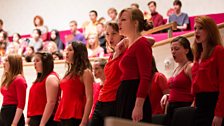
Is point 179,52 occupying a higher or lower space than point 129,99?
higher

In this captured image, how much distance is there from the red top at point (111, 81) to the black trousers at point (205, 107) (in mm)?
798

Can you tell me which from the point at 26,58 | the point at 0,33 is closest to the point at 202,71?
the point at 26,58

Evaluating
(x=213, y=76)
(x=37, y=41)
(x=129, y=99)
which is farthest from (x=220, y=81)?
(x=37, y=41)

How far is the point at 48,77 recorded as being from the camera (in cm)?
507

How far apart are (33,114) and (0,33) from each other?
20.8 feet

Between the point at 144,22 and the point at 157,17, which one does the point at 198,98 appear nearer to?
the point at 144,22

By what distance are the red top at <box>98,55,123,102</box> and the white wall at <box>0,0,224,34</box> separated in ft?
20.5

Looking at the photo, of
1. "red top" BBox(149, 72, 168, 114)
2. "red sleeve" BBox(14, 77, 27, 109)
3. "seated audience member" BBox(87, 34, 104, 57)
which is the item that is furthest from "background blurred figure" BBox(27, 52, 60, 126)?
Result: "seated audience member" BBox(87, 34, 104, 57)

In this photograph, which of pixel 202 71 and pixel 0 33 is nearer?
pixel 202 71

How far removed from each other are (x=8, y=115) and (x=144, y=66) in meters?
2.52

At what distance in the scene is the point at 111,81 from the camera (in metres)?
4.16

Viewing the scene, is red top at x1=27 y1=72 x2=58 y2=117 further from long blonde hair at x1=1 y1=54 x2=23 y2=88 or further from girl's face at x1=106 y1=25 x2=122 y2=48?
girl's face at x1=106 y1=25 x2=122 y2=48

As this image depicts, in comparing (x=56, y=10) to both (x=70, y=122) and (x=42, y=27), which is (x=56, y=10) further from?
(x=70, y=122)

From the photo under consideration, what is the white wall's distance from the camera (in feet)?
35.1
